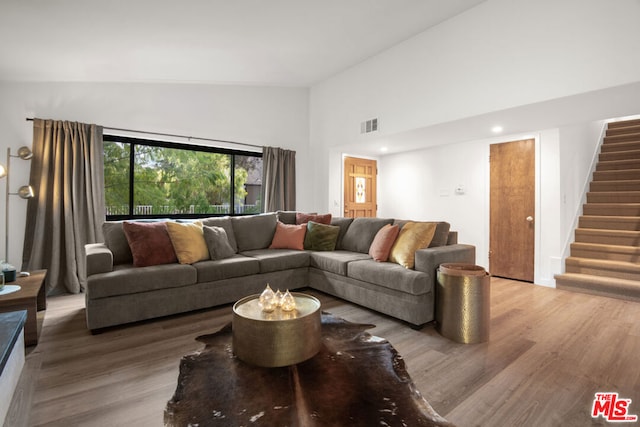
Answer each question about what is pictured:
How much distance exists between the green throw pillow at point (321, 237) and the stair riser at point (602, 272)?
3184mm

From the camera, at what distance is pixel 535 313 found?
3.12 meters

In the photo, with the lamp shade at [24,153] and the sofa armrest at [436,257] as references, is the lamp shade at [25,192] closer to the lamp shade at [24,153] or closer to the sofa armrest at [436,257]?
the lamp shade at [24,153]

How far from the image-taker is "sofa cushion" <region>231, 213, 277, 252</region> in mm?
3902

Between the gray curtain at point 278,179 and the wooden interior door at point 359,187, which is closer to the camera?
the gray curtain at point 278,179

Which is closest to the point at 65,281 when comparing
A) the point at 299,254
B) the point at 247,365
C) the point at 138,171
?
the point at 138,171

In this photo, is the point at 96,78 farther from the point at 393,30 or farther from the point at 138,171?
the point at 393,30

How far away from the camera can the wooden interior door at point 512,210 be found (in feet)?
14.6

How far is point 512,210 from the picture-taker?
462 centimetres

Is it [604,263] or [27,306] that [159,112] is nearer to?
[27,306]

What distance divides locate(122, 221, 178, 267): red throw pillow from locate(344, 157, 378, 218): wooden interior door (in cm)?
343

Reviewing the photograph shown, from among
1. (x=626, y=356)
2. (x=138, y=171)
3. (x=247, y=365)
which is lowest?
(x=626, y=356)

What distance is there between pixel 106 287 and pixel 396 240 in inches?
102

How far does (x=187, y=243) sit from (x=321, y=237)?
153 centimetres

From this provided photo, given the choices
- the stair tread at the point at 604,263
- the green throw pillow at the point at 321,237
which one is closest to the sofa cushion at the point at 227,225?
the green throw pillow at the point at 321,237
